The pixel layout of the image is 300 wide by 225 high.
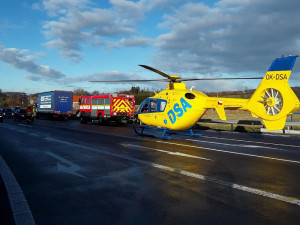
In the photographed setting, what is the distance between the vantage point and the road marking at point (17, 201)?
3852 mm

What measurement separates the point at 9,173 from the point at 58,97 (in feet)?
95.6

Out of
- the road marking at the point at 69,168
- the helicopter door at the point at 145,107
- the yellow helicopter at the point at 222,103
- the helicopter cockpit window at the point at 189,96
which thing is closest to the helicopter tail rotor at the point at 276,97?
the yellow helicopter at the point at 222,103

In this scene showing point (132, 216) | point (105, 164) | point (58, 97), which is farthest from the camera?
point (58, 97)

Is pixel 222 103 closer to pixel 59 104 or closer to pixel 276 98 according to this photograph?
pixel 276 98

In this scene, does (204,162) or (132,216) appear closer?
(132,216)

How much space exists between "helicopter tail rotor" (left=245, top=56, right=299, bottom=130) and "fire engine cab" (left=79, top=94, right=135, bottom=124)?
15.8 metres

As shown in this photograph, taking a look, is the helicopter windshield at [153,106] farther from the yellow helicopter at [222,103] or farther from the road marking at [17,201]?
the road marking at [17,201]

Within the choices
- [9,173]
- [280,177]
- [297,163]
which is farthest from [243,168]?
[9,173]

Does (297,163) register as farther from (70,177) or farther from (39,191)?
(39,191)

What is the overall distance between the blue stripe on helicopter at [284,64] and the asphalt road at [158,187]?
3.22 m

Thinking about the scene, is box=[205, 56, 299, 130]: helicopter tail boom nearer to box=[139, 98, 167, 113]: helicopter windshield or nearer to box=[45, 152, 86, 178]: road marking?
box=[139, 98, 167, 113]: helicopter windshield

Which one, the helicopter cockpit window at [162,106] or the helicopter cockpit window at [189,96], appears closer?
the helicopter cockpit window at [189,96]

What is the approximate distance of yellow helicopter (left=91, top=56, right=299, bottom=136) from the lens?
9727 mm

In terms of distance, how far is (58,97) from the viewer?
3422 centimetres
